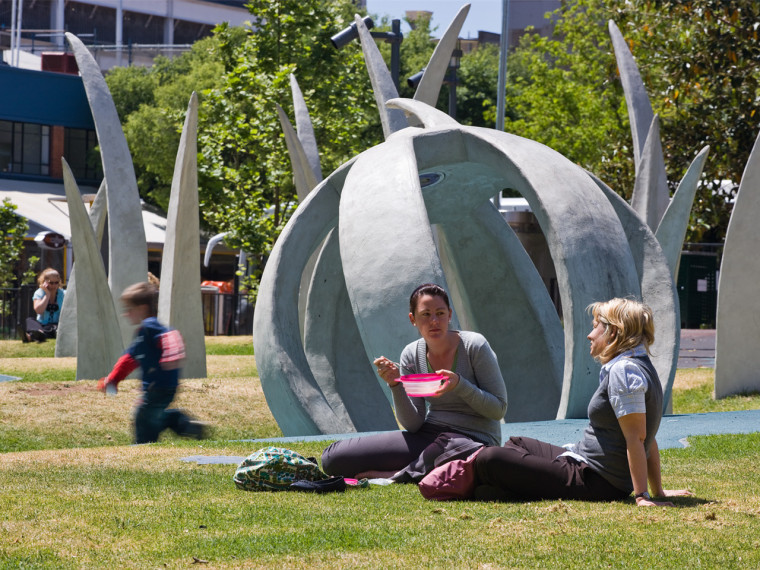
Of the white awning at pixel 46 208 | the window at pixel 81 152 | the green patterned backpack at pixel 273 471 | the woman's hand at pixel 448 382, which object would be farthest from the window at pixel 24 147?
the woman's hand at pixel 448 382

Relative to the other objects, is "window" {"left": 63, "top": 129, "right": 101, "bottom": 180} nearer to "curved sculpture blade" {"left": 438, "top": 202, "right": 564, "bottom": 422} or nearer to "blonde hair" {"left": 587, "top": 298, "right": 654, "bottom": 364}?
"curved sculpture blade" {"left": 438, "top": 202, "right": 564, "bottom": 422}

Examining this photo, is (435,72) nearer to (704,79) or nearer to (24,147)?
(704,79)

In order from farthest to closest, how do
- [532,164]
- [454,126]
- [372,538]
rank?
[454,126]
[532,164]
[372,538]

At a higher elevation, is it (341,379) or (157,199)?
(157,199)

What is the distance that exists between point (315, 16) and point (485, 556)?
24438mm

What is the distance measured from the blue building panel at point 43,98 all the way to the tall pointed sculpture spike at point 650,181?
30578 millimetres

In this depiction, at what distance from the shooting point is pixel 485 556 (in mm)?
4414

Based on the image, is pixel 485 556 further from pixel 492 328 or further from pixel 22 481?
pixel 492 328

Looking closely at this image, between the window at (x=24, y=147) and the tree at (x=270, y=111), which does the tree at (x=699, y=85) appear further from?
the window at (x=24, y=147)

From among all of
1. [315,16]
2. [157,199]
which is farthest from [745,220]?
[157,199]

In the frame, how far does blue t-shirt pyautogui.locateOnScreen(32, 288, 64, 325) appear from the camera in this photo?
2131 cm

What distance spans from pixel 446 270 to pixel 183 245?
A: 4.25 meters

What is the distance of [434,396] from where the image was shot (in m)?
6.26

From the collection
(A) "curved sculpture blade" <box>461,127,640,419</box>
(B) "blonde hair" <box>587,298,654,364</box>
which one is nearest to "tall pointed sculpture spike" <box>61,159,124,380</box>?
(A) "curved sculpture blade" <box>461,127,640,419</box>
